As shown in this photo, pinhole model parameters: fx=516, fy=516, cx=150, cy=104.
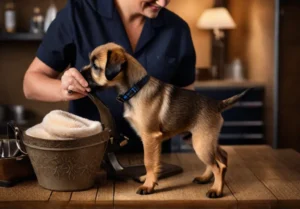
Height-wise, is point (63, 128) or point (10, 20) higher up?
point (10, 20)

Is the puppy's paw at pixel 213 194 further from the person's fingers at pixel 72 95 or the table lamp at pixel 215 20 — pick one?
the table lamp at pixel 215 20

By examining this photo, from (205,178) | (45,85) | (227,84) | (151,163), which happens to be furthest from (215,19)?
→ (151,163)

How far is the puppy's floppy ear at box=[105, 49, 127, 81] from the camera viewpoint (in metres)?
1.37

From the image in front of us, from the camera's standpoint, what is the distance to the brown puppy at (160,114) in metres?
1.43

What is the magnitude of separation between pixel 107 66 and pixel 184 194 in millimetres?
420

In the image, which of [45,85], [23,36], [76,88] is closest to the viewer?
[76,88]

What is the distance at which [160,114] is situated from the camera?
4.75 ft

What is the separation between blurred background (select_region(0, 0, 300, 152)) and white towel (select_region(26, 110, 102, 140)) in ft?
7.65

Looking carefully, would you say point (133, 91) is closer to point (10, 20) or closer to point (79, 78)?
point (79, 78)

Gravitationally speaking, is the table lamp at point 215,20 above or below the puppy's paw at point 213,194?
above

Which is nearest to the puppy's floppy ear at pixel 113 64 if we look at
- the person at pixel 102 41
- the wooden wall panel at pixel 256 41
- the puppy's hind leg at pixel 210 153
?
the puppy's hind leg at pixel 210 153

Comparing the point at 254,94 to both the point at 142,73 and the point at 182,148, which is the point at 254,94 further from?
the point at 142,73

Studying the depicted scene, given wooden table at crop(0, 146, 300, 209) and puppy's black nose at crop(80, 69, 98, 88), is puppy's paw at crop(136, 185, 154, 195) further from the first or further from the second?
puppy's black nose at crop(80, 69, 98, 88)

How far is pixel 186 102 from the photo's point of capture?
58.2 inches
